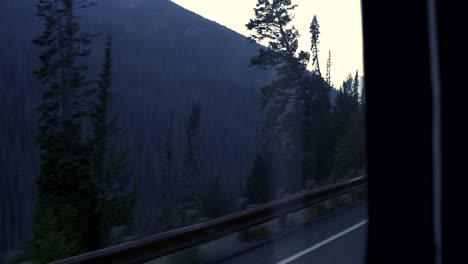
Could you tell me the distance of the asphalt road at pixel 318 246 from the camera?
6.50m

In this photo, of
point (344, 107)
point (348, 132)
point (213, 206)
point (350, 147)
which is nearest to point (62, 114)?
point (213, 206)

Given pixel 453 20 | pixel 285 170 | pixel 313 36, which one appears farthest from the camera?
pixel 313 36

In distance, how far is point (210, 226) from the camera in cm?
666

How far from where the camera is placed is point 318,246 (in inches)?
288

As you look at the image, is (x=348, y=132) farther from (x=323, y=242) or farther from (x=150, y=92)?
(x=150, y=92)

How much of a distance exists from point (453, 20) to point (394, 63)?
466mm

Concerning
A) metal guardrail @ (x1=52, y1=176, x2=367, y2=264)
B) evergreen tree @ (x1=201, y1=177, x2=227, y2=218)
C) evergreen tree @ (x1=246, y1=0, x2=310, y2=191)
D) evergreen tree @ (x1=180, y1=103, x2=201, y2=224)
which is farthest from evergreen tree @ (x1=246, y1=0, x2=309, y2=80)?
evergreen tree @ (x1=180, y1=103, x2=201, y2=224)

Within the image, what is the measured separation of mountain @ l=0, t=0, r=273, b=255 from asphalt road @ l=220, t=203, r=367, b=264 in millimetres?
28989

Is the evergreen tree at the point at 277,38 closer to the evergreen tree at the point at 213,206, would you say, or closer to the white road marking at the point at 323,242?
the evergreen tree at the point at 213,206

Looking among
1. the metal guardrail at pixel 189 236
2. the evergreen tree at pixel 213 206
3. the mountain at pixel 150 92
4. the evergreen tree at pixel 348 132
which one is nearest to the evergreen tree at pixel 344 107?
the evergreen tree at pixel 348 132

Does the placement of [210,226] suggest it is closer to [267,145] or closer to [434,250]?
[434,250]

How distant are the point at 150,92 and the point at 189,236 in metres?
122

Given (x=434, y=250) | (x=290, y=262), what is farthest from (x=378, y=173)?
(x=290, y=262)

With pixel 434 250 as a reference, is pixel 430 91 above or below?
above
